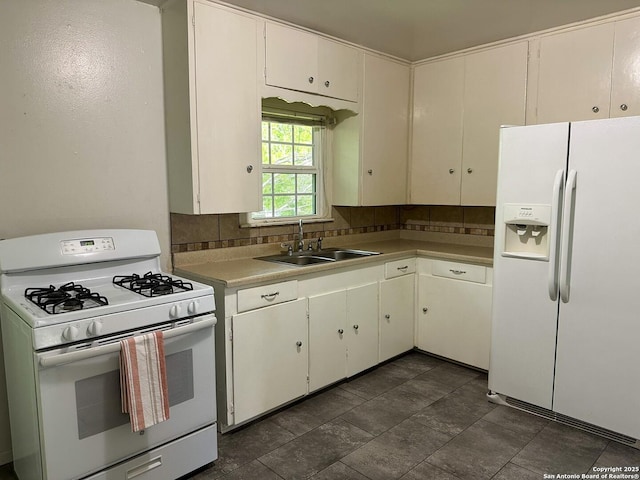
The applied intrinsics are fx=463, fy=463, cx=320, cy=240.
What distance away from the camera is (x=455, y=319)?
3.36 metres

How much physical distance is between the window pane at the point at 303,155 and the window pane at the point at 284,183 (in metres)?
0.13

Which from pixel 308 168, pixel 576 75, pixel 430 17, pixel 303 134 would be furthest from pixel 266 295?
pixel 576 75

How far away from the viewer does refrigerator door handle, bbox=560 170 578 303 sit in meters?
2.42

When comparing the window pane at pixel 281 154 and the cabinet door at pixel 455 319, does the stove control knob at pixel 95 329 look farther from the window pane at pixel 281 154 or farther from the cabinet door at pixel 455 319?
the cabinet door at pixel 455 319

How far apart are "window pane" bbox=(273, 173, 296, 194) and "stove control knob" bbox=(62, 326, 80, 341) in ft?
6.17

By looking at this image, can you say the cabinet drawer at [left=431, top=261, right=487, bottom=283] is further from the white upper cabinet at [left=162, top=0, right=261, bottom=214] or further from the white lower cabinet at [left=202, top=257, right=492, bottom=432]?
the white upper cabinet at [left=162, top=0, right=261, bottom=214]

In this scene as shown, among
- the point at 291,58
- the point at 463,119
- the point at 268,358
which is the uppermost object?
the point at 291,58

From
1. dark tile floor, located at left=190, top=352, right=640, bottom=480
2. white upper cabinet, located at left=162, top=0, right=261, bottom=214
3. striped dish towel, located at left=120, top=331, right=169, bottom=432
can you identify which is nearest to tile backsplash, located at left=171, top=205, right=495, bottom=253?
white upper cabinet, located at left=162, top=0, right=261, bottom=214

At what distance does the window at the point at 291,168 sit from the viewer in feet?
10.8

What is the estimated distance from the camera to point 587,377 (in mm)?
2488

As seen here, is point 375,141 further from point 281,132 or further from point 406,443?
point 406,443

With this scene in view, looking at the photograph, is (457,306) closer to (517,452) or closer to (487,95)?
(517,452)

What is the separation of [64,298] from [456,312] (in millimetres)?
2522

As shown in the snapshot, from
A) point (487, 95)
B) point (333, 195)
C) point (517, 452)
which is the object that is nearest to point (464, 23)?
point (487, 95)
